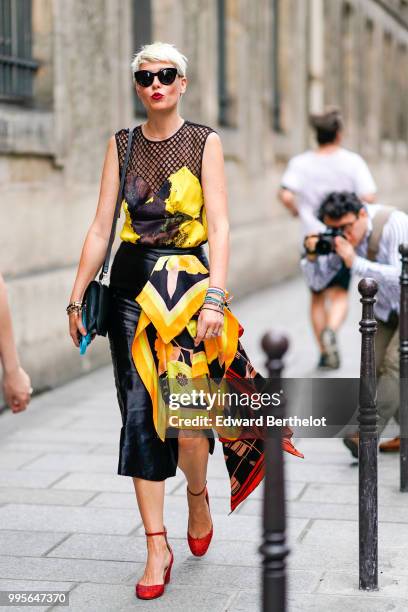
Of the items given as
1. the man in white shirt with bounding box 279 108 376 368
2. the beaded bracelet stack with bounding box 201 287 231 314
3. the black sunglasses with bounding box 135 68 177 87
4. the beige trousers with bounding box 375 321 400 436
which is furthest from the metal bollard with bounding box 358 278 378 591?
the man in white shirt with bounding box 279 108 376 368

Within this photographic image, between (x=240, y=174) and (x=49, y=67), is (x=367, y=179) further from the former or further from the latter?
(x=240, y=174)

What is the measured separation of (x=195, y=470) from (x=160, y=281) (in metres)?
0.73

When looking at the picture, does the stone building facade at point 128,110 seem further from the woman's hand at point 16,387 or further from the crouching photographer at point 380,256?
the woman's hand at point 16,387

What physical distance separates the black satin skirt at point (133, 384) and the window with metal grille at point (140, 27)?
719 centimetres

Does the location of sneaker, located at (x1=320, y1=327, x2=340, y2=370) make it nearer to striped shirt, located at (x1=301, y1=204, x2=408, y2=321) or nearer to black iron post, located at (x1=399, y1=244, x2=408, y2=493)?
striped shirt, located at (x1=301, y1=204, x2=408, y2=321)

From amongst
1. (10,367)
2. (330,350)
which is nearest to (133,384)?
(10,367)

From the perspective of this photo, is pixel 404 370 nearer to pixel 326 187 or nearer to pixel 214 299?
pixel 214 299

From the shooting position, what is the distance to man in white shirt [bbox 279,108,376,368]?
905 centimetres

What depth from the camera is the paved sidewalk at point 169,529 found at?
429cm

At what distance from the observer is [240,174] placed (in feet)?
49.5

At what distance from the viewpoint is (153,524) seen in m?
4.34

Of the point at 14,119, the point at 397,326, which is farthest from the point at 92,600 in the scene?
the point at 14,119

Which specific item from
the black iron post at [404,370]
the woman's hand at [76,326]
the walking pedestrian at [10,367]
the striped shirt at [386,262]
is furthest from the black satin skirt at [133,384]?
the striped shirt at [386,262]

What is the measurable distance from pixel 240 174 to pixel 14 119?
6910mm
